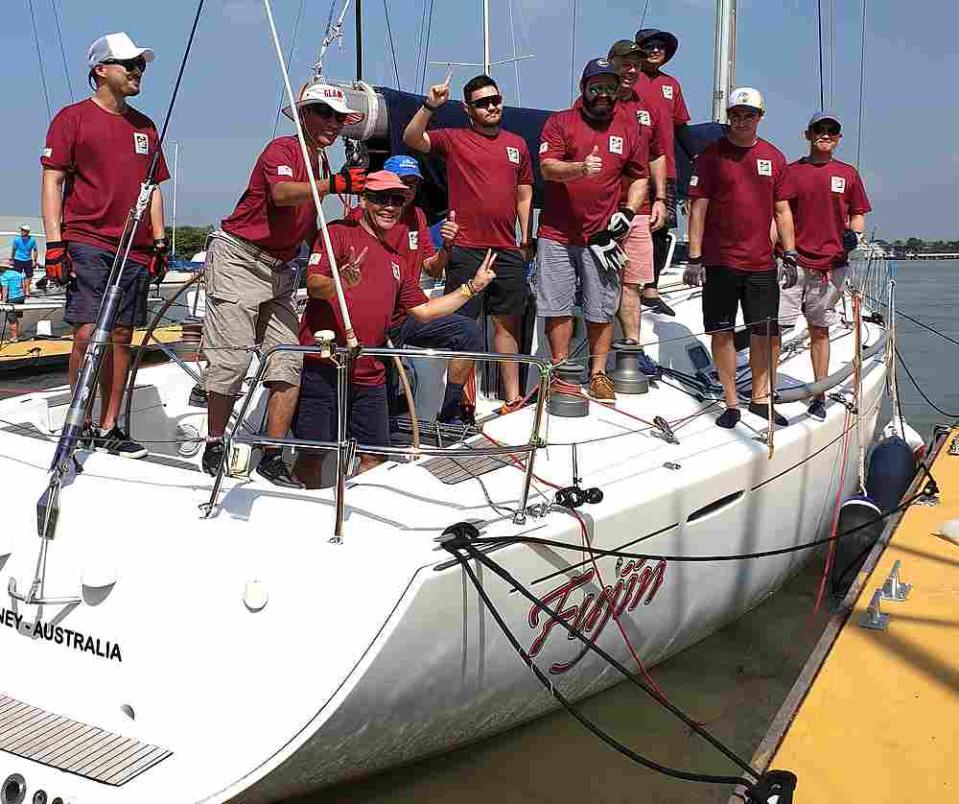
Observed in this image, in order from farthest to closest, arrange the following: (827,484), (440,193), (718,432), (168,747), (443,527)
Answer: (440,193), (827,484), (718,432), (443,527), (168,747)

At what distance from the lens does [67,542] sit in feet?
10.3

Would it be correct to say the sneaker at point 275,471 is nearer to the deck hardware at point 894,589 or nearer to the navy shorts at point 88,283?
the navy shorts at point 88,283

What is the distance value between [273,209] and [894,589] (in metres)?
3.05

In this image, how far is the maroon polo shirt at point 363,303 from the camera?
11.9 ft

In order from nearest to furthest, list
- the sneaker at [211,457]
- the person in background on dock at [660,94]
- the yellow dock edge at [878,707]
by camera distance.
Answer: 1. the yellow dock edge at [878,707]
2. the sneaker at [211,457]
3. the person in background on dock at [660,94]

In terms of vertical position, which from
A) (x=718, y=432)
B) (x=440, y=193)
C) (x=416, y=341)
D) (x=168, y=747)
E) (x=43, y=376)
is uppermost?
(x=440, y=193)

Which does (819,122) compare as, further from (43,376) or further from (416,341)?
(43,376)

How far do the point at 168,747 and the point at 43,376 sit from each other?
9.47m

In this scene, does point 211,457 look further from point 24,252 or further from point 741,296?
point 24,252

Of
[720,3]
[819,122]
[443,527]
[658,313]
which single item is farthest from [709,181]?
[720,3]

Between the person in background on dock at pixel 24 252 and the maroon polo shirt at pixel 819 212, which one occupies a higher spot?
the maroon polo shirt at pixel 819 212

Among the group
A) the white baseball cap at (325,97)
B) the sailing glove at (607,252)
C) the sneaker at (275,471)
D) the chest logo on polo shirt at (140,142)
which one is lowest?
the sneaker at (275,471)

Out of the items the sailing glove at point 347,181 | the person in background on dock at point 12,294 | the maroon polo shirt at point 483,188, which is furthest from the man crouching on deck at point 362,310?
the person in background on dock at point 12,294

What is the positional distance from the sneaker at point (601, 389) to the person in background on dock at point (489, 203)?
35cm
